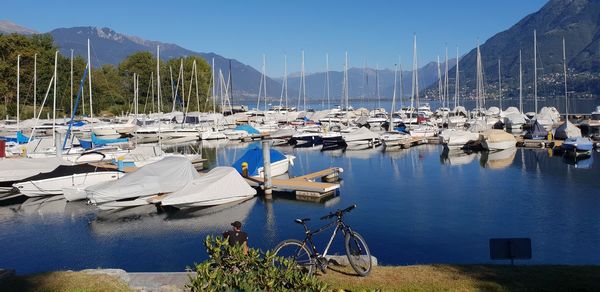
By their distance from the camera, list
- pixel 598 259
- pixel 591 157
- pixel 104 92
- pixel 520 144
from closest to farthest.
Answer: pixel 598 259 < pixel 591 157 < pixel 520 144 < pixel 104 92

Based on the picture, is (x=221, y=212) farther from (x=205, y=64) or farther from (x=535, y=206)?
(x=205, y=64)

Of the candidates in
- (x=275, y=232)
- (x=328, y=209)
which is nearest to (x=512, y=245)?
(x=275, y=232)

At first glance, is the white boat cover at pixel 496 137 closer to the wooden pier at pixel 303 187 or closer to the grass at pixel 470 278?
the wooden pier at pixel 303 187

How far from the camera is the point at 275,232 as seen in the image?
84.0 feet

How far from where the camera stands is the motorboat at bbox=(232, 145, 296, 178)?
3753 cm

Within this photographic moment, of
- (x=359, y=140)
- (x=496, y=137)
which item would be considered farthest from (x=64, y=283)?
(x=359, y=140)

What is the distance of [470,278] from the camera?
13.2m

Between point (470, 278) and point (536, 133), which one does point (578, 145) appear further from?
point (470, 278)

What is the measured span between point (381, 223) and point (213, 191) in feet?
32.3

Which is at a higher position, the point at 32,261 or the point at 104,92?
the point at 104,92

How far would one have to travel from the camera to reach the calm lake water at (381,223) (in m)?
21.9

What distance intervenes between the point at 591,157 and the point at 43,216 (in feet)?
158

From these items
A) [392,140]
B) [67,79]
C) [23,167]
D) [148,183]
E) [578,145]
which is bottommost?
[148,183]

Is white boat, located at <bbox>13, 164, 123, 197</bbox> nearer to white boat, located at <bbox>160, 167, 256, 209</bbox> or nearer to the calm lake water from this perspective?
the calm lake water
